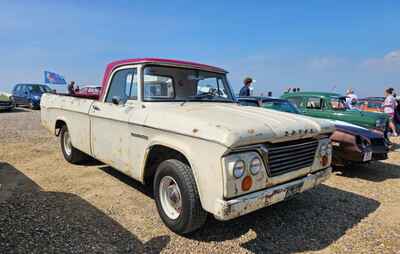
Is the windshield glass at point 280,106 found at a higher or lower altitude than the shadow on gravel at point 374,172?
higher

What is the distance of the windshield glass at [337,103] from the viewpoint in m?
8.93

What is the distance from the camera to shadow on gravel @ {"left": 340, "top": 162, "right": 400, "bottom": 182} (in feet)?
19.9

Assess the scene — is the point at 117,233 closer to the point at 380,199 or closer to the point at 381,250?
the point at 381,250

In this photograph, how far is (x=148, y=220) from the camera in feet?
12.0

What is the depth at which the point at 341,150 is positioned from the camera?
5770 mm

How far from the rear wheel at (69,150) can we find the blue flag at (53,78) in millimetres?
20845

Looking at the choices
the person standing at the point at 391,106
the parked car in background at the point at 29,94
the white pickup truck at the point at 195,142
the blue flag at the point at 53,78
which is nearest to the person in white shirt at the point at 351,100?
the person standing at the point at 391,106

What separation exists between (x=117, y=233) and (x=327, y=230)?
8.21 feet

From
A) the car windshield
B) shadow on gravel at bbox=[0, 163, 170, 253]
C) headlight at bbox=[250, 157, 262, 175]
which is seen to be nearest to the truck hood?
headlight at bbox=[250, 157, 262, 175]

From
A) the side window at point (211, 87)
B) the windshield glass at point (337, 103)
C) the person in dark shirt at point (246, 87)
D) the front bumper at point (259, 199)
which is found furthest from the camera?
the person in dark shirt at point (246, 87)

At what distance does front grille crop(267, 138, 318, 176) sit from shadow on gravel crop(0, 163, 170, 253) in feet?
4.71

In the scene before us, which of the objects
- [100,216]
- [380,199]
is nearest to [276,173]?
[100,216]

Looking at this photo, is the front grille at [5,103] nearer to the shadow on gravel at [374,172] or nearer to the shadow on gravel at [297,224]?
the shadow on gravel at [297,224]

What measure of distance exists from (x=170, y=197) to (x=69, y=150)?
361 cm
